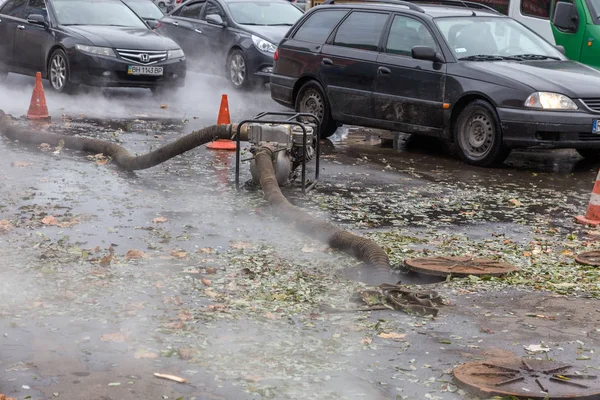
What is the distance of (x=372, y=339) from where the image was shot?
573cm

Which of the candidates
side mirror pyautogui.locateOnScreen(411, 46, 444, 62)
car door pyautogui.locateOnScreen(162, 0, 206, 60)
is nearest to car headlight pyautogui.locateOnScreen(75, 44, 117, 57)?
car door pyautogui.locateOnScreen(162, 0, 206, 60)

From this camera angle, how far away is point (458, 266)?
24.2ft

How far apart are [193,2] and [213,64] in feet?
5.54

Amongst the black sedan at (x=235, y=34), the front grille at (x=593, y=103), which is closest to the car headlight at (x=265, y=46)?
the black sedan at (x=235, y=34)

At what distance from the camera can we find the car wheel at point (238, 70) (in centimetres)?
1888

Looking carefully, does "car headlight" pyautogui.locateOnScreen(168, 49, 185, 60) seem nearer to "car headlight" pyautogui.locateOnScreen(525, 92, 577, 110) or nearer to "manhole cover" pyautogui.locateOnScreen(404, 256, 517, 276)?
"car headlight" pyautogui.locateOnScreen(525, 92, 577, 110)

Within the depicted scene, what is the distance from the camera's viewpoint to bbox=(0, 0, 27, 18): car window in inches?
726

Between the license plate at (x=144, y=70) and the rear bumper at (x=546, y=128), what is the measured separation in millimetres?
6953

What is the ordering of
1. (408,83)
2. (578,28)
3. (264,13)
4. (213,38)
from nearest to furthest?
(408,83) < (578,28) < (264,13) < (213,38)

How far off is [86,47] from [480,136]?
23.2 ft

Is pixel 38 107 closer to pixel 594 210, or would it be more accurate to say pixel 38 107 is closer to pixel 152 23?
pixel 594 210

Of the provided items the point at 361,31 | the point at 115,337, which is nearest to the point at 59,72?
the point at 361,31

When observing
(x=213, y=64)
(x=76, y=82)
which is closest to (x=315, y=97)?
(x=76, y=82)

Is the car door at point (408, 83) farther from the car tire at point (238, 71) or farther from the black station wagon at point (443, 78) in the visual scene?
the car tire at point (238, 71)
